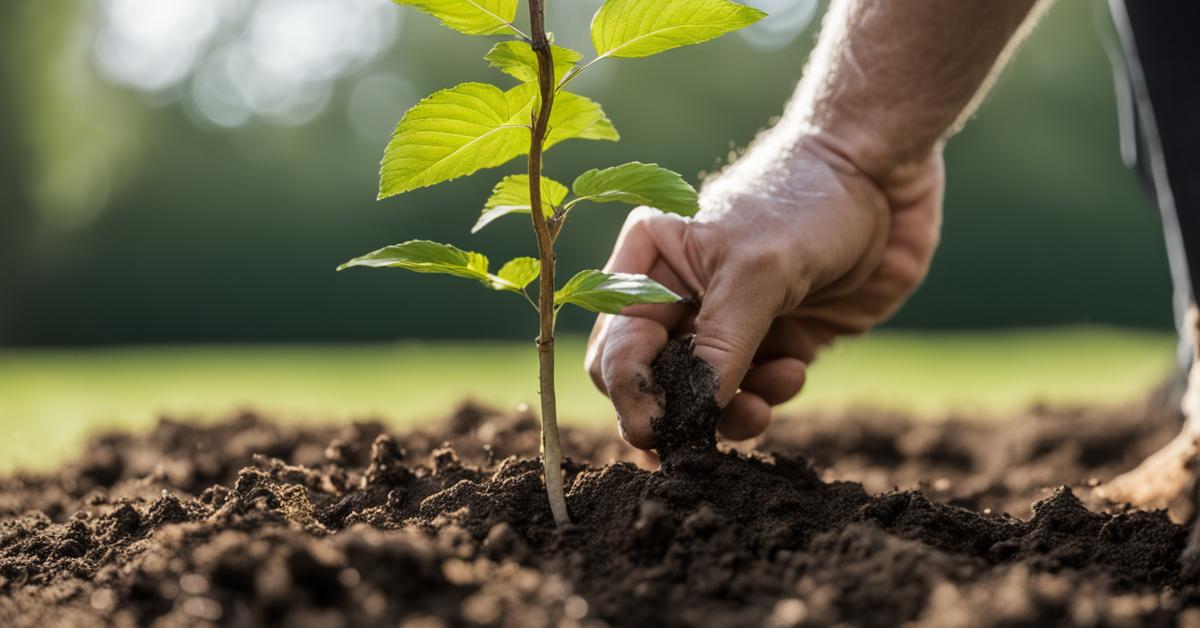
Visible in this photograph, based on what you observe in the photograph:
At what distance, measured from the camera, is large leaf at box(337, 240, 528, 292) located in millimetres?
1318

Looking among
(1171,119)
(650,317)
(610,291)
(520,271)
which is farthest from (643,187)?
(1171,119)

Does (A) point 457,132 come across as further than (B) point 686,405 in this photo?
No

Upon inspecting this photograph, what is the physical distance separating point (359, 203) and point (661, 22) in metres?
17.8

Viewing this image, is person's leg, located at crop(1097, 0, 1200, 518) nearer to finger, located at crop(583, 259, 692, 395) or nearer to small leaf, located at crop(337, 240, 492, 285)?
finger, located at crop(583, 259, 692, 395)

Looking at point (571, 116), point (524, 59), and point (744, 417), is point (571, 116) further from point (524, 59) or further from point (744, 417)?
point (744, 417)

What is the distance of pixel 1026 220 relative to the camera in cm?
1683

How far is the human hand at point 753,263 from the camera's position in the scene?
174 centimetres

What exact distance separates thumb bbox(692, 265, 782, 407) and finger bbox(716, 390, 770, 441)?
274mm

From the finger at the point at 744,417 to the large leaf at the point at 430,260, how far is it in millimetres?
744

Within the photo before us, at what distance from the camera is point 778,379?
2.17 metres

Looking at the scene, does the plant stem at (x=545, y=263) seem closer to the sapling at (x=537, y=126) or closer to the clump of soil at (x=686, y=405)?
the sapling at (x=537, y=126)

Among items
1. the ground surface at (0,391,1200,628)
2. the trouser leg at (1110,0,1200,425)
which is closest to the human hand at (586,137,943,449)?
the ground surface at (0,391,1200,628)

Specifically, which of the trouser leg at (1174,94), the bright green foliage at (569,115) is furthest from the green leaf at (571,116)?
the trouser leg at (1174,94)

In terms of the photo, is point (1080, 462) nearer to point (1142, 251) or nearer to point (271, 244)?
point (1142, 251)
